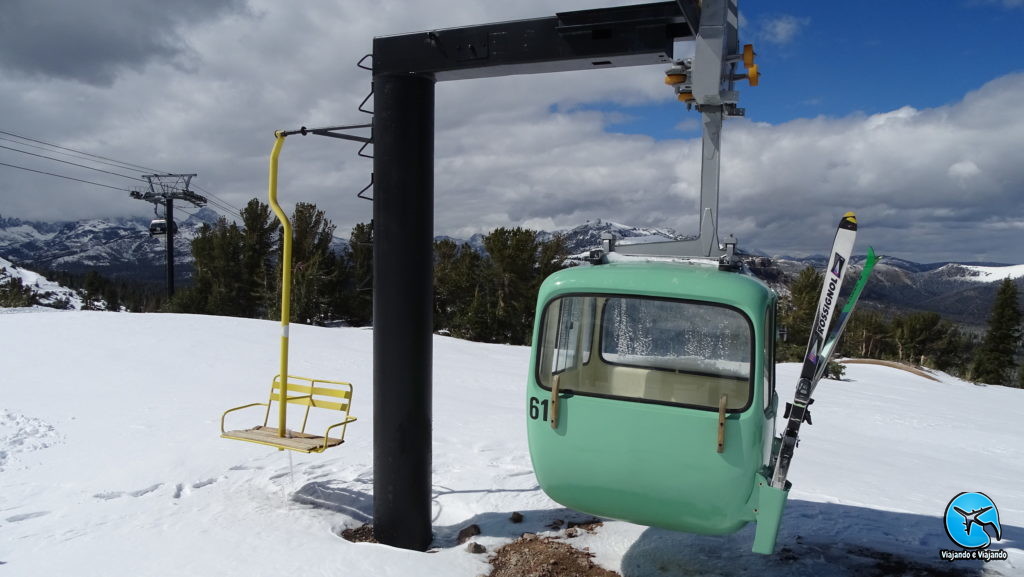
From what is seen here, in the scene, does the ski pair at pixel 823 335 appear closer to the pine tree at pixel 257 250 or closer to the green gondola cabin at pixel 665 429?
the green gondola cabin at pixel 665 429

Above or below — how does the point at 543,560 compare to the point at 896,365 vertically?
above

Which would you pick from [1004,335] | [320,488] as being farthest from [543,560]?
[1004,335]

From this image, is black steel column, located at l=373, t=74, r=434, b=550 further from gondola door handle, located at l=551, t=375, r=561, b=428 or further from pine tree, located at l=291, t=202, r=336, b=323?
→ pine tree, located at l=291, t=202, r=336, b=323

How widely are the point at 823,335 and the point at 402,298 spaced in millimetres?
2952

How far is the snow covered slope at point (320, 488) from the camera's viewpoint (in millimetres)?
4938

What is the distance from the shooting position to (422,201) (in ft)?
16.9

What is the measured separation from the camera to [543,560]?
503cm

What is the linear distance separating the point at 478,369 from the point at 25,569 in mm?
11558

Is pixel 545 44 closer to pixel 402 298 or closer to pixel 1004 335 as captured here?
pixel 402 298

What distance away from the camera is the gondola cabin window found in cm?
451

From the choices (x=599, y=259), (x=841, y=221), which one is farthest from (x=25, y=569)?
(x=841, y=221)

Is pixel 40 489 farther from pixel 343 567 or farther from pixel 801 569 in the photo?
pixel 801 569

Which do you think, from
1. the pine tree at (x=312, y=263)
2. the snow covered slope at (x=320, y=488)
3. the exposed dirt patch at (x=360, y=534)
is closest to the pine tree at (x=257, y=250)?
the pine tree at (x=312, y=263)

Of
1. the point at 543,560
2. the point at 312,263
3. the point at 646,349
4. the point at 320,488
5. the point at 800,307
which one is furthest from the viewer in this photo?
the point at 800,307
